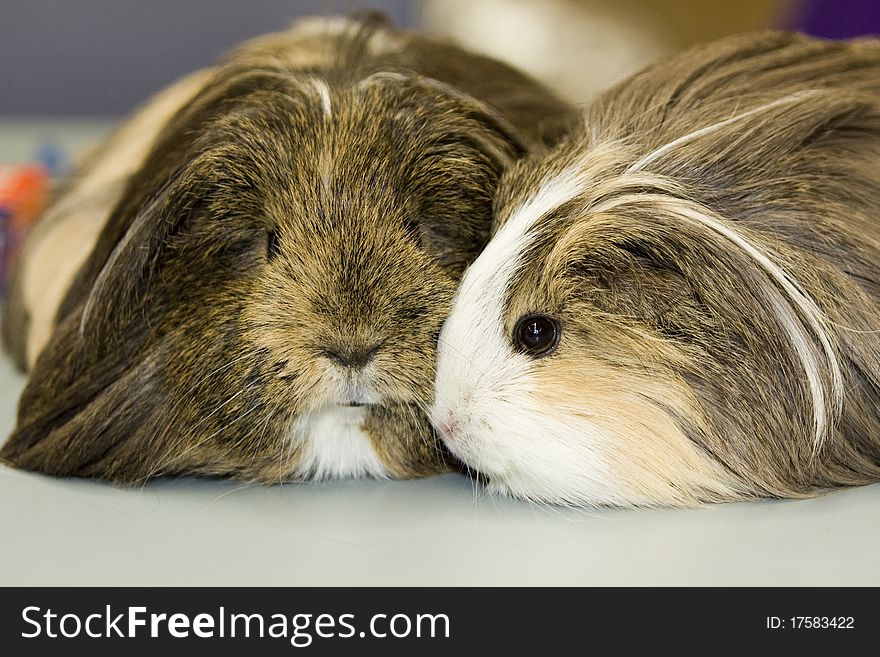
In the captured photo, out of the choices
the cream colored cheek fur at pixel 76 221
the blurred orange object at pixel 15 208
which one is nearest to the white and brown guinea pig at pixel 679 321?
the cream colored cheek fur at pixel 76 221

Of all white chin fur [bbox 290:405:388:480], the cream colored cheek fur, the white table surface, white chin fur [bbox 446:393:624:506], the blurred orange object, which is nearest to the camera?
the white table surface

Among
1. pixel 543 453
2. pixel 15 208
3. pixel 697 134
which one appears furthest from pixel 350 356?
pixel 15 208

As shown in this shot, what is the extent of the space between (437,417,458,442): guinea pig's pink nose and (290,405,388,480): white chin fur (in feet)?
0.32

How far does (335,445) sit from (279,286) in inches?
8.4

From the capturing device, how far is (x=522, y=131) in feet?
4.87

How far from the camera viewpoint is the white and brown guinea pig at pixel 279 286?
124cm

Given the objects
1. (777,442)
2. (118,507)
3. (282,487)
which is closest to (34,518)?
(118,507)

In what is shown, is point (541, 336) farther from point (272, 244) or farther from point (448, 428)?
point (272, 244)

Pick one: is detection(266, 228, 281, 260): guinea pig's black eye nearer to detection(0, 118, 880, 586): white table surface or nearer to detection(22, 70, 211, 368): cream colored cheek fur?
detection(0, 118, 880, 586): white table surface

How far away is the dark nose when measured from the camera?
121cm

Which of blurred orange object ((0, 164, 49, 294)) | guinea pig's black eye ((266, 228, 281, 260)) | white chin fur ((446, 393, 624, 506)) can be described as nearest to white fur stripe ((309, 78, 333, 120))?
guinea pig's black eye ((266, 228, 281, 260))

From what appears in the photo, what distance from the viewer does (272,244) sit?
1.28 meters
